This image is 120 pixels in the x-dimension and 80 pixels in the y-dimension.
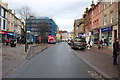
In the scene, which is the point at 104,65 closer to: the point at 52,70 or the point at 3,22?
the point at 52,70

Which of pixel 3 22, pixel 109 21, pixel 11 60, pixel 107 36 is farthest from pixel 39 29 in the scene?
pixel 11 60

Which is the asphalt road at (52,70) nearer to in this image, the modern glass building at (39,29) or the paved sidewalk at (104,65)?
the paved sidewalk at (104,65)

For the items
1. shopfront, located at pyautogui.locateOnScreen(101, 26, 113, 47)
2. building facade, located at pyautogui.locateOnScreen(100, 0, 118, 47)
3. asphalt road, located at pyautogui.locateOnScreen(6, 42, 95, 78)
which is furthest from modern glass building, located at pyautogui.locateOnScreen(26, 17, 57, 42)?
asphalt road, located at pyautogui.locateOnScreen(6, 42, 95, 78)

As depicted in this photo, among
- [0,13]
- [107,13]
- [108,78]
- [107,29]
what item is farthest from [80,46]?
[0,13]

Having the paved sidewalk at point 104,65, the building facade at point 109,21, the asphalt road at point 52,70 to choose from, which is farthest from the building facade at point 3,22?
the asphalt road at point 52,70

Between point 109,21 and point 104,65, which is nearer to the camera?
point 104,65

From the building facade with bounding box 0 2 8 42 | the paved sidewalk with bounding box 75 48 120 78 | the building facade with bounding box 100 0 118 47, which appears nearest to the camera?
the paved sidewalk with bounding box 75 48 120 78

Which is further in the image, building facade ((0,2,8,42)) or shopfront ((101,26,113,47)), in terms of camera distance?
building facade ((0,2,8,42))

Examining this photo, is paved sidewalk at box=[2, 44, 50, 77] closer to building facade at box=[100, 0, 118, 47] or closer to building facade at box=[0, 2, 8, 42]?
building facade at box=[100, 0, 118, 47]

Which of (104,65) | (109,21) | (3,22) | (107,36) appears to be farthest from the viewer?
(3,22)

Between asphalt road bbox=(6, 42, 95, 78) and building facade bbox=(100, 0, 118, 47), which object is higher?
building facade bbox=(100, 0, 118, 47)

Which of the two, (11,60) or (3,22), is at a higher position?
(3,22)

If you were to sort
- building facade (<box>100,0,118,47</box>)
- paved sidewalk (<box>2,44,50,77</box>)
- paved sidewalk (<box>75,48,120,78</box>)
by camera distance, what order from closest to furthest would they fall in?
paved sidewalk (<box>75,48,120,78</box>) < paved sidewalk (<box>2,44,50,77</box>) < building facade (<box>100,0,118,47</box>)

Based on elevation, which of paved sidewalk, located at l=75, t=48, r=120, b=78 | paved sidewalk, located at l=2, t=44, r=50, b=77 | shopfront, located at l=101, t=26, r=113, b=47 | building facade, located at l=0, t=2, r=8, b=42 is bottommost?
paved sidewalk, located at l=75, t=48, r=120, b=78
